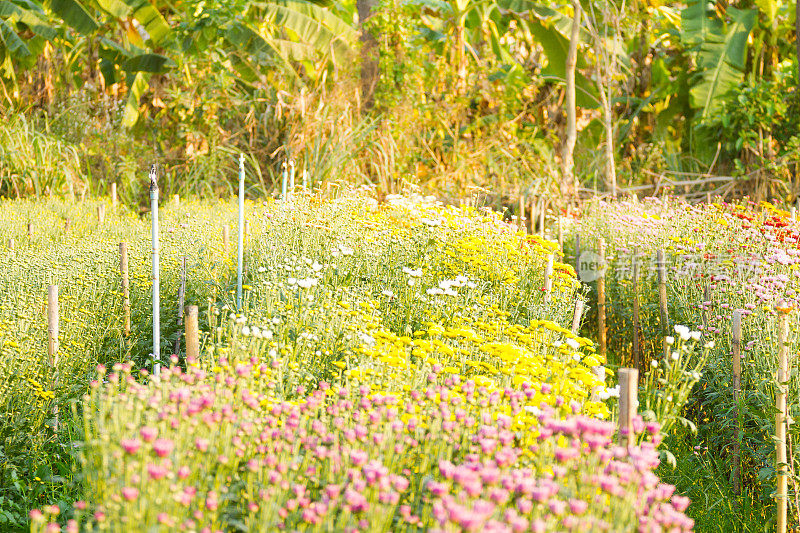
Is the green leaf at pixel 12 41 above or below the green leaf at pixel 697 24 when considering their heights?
below

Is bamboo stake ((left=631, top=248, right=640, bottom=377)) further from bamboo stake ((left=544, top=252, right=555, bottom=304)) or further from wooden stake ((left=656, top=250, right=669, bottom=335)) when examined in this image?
bamboo stake ((left=544, top=252, right=555, bottom=304))

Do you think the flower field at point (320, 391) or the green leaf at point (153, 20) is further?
the green leaf at point (153, 20)

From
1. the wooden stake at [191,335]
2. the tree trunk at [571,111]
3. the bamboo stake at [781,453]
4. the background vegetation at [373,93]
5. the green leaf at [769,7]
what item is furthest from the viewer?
the green leaf at [769,7]

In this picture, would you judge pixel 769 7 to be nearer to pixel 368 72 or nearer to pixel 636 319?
pixel 368 72

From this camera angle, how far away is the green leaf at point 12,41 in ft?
42.5

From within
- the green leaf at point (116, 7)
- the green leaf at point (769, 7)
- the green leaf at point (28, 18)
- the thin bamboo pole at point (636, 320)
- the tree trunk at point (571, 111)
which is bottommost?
the thin bamboo pole at point (636, 320)

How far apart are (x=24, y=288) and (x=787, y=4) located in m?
12.3

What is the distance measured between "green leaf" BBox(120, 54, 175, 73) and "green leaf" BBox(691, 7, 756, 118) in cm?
872

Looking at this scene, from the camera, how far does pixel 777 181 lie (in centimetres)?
1224

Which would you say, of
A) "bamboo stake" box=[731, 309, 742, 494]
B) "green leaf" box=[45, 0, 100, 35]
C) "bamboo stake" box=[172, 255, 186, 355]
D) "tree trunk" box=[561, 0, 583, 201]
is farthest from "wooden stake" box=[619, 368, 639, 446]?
"green leaf" box=[45, 0, 100, 35]

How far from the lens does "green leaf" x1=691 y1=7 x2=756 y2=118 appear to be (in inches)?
509

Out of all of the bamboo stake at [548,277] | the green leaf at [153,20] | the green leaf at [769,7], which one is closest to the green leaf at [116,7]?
the green leaf at [153,20]

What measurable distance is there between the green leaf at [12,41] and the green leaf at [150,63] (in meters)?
1.77

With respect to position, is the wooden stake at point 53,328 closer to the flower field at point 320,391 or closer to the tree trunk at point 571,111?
the flower field at point 320,391
